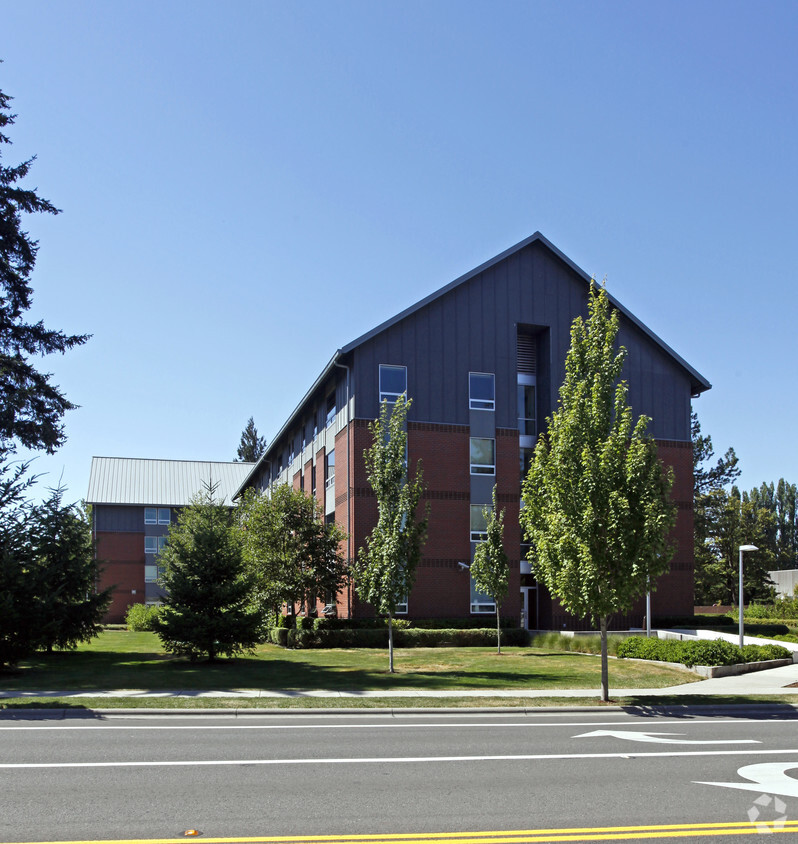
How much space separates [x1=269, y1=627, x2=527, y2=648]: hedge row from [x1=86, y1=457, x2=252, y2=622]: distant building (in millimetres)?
37307

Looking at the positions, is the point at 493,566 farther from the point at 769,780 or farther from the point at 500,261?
the point at 769,780

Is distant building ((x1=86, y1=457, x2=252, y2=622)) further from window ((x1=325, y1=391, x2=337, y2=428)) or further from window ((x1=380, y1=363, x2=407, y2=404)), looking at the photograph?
window ((x1=380, y1=363, x2=407, y2=404))

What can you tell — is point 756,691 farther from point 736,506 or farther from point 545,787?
point 736,506

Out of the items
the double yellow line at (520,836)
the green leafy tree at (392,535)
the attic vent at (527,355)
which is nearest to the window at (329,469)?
the attic vent at (527,355)

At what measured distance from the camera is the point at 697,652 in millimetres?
23141

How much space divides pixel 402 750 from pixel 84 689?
10.0 metres

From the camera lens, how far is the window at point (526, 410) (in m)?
39.3

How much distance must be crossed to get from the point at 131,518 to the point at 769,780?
66737mm

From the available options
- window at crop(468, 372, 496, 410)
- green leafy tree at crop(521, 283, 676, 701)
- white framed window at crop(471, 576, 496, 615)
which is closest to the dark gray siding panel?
white framed window at crop(471, 576, 496, 615)

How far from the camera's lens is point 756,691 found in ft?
62.0

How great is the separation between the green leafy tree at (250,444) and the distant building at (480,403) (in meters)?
71.2

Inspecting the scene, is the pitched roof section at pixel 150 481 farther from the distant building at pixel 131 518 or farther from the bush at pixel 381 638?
the bush at pixel 381 638

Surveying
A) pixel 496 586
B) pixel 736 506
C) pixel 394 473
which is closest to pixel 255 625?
pixel 394 473

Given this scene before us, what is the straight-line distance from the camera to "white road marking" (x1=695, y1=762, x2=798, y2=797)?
8.83 m
